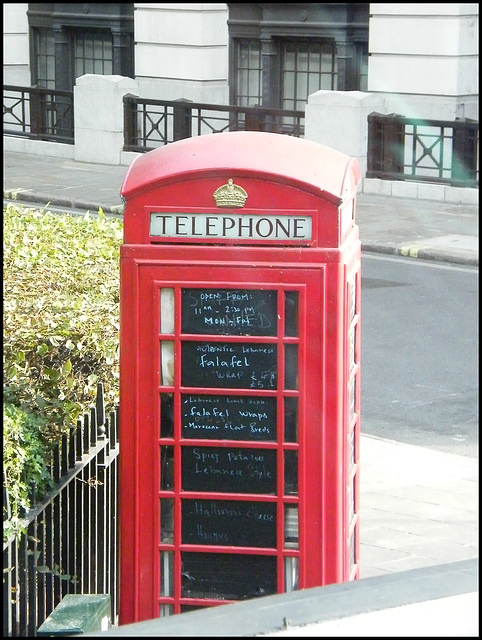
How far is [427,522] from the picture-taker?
627 cm

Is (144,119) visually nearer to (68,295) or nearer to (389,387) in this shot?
(389,387)

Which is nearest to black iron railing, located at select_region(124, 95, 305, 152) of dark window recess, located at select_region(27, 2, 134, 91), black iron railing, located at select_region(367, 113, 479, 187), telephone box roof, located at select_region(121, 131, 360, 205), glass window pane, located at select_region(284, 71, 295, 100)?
glass window pane, located at select_region(284, 71, 295, 100)

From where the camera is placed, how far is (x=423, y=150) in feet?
62.4

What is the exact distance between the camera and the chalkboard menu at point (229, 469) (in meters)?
4.02

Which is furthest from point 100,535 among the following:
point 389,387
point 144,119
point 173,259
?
point 144,119

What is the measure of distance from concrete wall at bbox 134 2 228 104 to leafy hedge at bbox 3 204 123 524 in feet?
59.4

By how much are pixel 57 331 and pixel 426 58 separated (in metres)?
16.4

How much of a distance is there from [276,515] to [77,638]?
3.43ft

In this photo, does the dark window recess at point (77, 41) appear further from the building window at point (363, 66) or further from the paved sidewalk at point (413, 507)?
the paved sidewalk at point (413, 507)

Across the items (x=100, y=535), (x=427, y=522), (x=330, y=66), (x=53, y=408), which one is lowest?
(x=427, y=522)

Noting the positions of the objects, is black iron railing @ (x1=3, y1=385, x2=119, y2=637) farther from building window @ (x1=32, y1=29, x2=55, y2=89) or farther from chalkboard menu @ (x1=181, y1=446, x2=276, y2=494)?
building window @ (x1=32, y1=29, x2=55, y2=89)

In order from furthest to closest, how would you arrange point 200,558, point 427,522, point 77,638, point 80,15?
1. point 80,15
2. point 427,522
3. point 200,558
4. point 77,638

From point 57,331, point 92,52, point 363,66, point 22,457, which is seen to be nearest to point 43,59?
point 92,52

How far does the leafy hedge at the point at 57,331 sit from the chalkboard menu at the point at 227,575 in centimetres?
72
